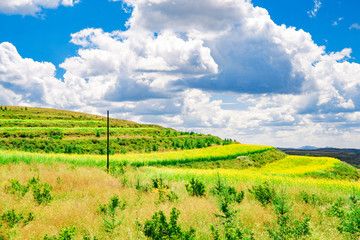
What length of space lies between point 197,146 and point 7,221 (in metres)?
44.8

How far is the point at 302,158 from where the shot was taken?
53.8m

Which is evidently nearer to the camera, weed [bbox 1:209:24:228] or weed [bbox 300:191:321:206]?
weed [bbox 1:209:24:228]

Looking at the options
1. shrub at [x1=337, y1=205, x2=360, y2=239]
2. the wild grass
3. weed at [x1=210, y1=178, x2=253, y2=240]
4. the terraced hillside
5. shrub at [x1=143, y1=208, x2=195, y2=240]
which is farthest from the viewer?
the terraced hillside

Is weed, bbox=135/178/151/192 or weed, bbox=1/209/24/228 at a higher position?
weed, bbox=1/209/24/228

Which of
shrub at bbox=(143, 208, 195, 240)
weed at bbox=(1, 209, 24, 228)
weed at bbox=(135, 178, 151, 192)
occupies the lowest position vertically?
weed at bbox=(135, 178, 151, 192)

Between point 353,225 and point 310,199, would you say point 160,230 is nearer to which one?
point 353,225

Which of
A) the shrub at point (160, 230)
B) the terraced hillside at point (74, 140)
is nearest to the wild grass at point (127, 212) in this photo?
the shrub at point (160, 230)

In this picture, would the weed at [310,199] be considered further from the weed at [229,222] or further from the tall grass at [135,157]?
the tall grass at [135,157]

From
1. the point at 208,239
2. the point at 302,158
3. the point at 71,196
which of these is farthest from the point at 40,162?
the point at 302,158

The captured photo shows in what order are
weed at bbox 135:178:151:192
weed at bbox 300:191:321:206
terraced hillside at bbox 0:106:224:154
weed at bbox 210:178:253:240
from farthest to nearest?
terraced hillside at bbox 0:106:224:154, weed at bbox 135:178:151:192, weed at bbox 300:191:321:206, weed at bbox 210:178:253:240

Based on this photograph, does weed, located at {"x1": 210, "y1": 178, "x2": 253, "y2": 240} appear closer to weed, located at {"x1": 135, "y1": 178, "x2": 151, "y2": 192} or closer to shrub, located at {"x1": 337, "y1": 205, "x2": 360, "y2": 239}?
shrub, located at {"x1": 337, "y1": 205, "x2": 360, "y2": 239}

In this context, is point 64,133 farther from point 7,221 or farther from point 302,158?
point 302,158

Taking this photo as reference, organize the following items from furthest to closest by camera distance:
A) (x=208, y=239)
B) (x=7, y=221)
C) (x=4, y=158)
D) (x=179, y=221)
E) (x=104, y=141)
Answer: (x=104, y=141) < (x=4, y=158) < (x=179, y=221) < (x=7, y=221) < (x=208, y=239)

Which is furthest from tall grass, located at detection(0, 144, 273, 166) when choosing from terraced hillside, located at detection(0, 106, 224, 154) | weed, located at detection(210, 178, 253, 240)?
weed, located at detection(210, 178, 253, 240)
